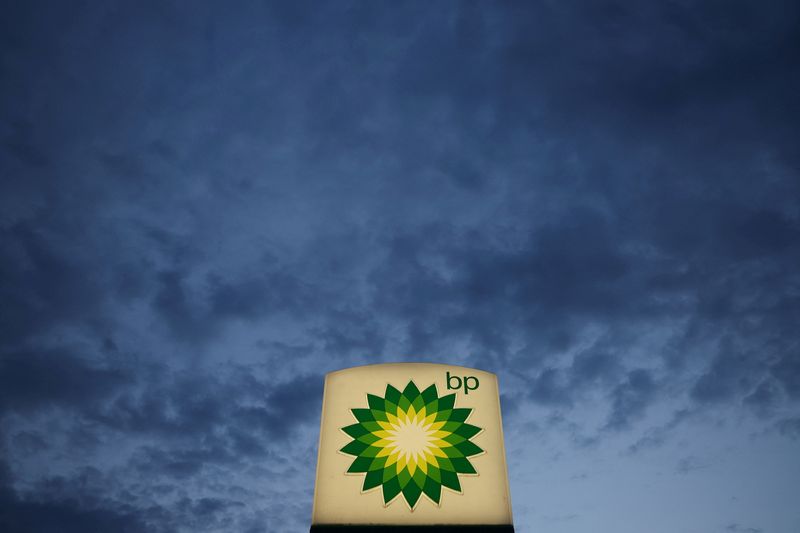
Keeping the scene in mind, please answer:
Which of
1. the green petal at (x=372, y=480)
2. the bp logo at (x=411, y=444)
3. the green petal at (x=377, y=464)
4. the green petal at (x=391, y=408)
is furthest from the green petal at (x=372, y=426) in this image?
the green petal at (x=372, y=480)

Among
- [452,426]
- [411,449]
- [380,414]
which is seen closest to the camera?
[411,449]

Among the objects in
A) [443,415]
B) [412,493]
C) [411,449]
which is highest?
[443,415]

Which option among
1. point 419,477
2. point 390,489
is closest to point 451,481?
point 419,477

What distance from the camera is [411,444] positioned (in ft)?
15.1

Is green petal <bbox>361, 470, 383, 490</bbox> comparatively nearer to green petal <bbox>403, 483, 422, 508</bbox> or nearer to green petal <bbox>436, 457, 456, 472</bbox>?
green petal <bbox>403, 483, 422, 508</bbox>

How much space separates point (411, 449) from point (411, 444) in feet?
0.17

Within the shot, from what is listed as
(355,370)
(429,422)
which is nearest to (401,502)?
(429,422)

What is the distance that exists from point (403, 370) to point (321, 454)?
1.23 meters

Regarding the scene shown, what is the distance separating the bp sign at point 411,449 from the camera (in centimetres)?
421

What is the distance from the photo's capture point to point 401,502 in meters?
4.25

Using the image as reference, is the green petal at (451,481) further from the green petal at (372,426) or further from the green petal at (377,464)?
the green petal at (372,426)

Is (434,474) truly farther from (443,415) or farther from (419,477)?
(443,415)

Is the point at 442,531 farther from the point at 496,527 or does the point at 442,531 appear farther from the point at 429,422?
the point at 429,422

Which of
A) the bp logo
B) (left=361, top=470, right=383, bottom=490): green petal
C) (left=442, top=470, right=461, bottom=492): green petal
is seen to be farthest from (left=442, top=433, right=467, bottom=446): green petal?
(left=361, top=470, right=383, bottom=490): green petal
